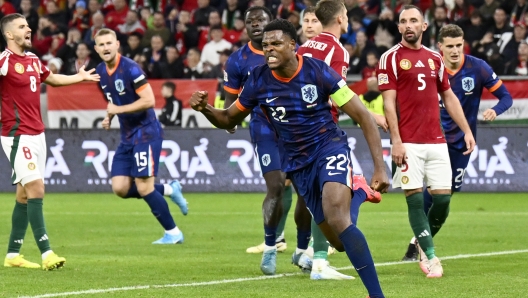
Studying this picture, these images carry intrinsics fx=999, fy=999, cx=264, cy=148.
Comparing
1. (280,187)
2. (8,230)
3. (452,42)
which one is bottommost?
(8,230)

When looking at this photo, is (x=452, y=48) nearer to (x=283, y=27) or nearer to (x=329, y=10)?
(x=329, y=10)

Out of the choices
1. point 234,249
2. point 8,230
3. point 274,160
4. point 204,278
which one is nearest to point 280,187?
point 274,160

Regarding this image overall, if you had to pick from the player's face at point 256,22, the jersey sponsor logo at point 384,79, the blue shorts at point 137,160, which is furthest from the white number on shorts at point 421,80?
the blue shorts at point 137,160

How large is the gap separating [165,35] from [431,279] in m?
15.8

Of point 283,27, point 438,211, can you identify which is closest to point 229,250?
point 438,211

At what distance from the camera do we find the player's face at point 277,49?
7.15m

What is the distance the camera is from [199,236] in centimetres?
1252

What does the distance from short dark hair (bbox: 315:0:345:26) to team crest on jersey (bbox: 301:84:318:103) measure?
194 centimetres

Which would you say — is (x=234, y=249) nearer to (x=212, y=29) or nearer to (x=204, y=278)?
(x=204, y=278)

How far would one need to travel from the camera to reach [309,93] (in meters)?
7.16

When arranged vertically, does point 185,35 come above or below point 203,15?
below

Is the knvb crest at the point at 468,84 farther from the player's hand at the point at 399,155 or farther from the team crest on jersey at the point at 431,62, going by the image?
the player's hand at the point at 399,155

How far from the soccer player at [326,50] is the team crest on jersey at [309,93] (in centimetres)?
136

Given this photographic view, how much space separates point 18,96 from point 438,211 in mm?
4177
